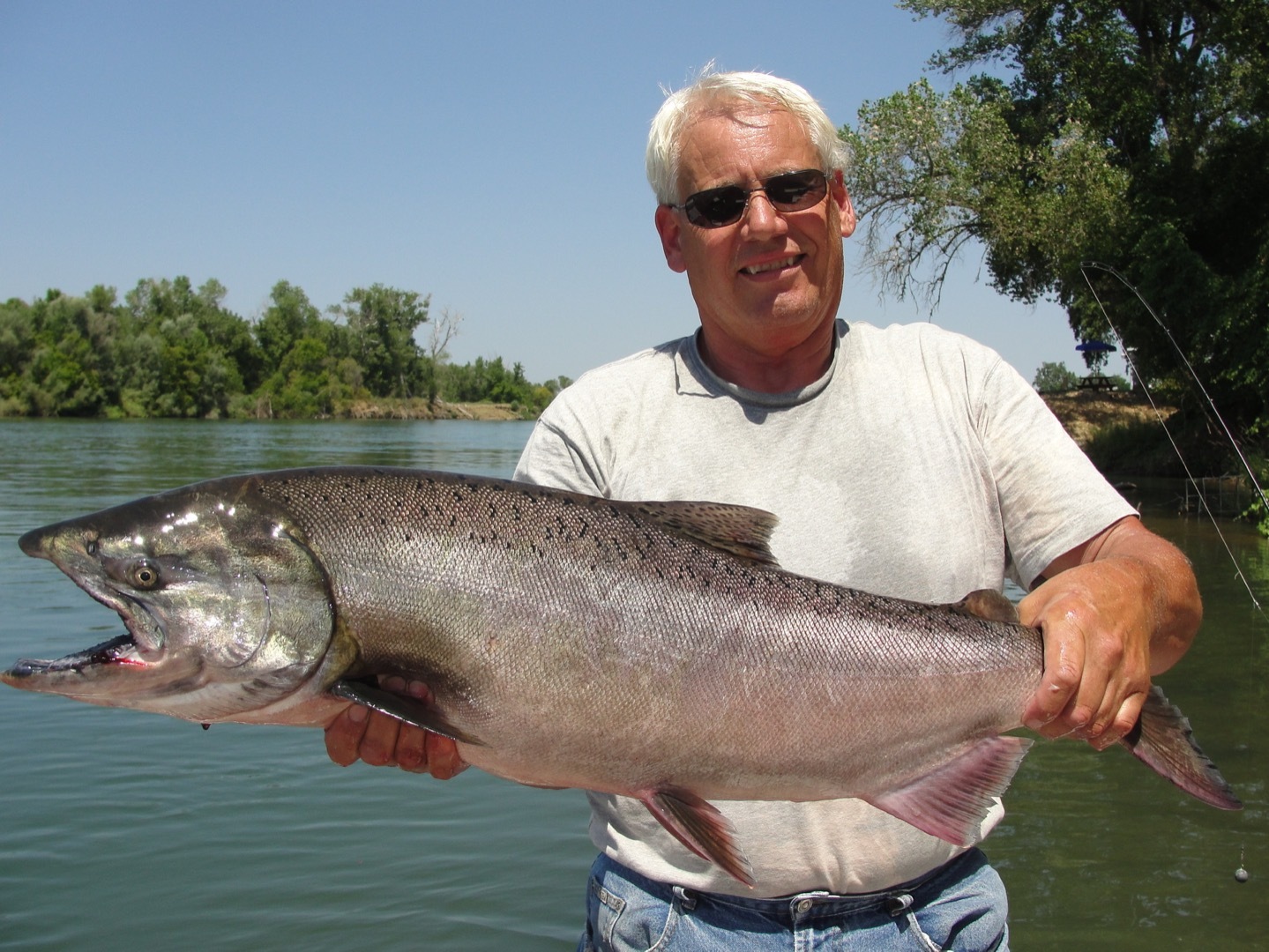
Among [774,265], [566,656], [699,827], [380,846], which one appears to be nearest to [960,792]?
[699,827]

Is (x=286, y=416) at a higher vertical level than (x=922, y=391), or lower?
lower

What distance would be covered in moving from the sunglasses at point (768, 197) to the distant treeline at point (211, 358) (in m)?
88.4

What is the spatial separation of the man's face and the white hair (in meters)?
0.03

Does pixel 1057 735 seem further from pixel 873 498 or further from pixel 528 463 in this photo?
pixel 528 463

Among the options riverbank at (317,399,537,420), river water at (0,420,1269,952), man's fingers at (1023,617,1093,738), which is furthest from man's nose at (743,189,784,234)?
riverbank at (317,399,537,420)

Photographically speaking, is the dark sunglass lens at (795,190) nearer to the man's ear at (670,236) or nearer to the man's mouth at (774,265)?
the man's mouth at (774,265)

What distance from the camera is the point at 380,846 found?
22.1 feet


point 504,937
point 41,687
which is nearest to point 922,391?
point 41,687

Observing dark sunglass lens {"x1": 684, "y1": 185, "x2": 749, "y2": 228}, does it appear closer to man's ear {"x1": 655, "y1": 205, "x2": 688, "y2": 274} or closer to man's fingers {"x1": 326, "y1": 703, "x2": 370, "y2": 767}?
man's ear {"x1": 655, "y1": 205, "x2": 688, "y2": 274}

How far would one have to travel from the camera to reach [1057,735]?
8.69 ft

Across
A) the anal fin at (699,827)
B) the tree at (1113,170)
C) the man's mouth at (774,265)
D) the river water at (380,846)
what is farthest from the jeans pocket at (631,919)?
the tree at (1113,170)

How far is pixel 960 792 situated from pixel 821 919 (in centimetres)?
46

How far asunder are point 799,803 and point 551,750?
2.14 ft

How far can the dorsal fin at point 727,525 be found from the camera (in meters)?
2.75
